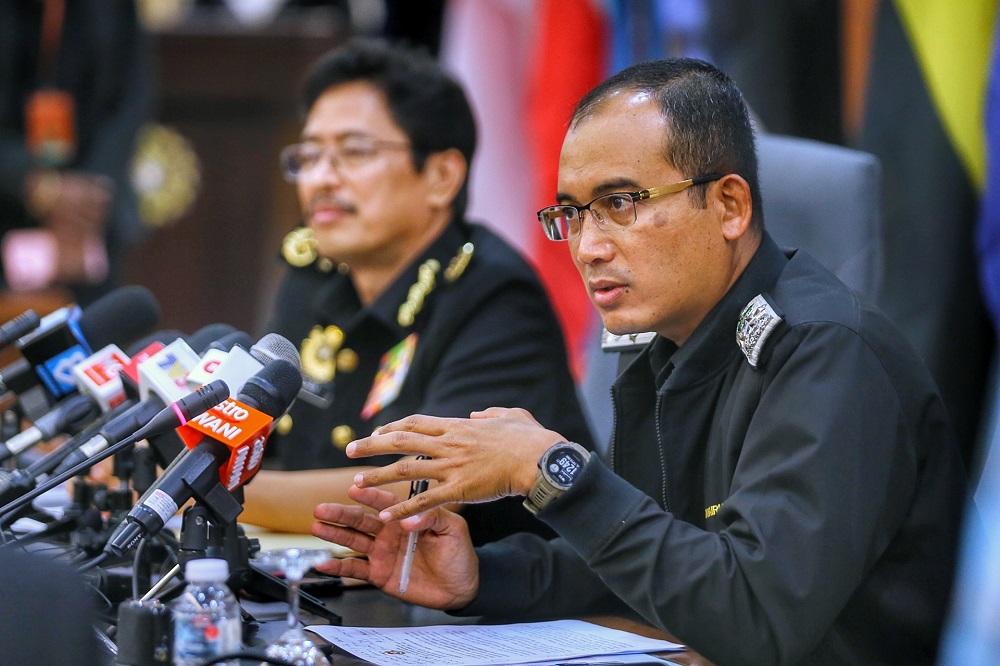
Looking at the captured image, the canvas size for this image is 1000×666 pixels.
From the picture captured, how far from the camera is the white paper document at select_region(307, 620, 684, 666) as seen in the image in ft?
4.22

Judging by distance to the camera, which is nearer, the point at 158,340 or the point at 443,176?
Result: the point at 158,340

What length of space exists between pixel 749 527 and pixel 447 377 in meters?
0.95

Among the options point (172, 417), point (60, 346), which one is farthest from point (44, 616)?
point (60, 346)

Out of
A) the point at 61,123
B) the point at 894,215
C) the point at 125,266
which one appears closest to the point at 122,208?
the point at 61,123

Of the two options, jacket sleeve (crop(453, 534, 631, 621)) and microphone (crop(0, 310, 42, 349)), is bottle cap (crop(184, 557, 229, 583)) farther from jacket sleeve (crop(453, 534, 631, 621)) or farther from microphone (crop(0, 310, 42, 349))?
microphone (crop(0, 310, 42, 349))

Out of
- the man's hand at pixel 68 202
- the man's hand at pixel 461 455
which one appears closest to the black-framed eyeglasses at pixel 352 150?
the man's hand at pixel 461 455

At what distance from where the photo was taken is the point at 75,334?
6.01 feet

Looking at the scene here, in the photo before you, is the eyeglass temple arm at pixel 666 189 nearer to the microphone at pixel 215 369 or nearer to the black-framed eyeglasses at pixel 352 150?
the microphone at pixel 215 369

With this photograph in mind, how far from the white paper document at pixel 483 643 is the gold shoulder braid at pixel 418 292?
2.96 feet

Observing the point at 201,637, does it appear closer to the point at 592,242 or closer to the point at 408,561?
the point at 408,561

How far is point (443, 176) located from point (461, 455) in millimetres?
1282

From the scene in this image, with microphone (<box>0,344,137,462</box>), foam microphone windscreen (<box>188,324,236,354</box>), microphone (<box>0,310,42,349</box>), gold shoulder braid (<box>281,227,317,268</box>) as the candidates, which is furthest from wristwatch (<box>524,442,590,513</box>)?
gold shoulder braid (<box>281,227,317,268</box>)

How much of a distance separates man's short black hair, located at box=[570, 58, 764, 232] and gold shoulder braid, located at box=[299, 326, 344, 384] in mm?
1040

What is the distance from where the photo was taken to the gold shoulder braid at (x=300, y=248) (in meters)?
2.69
